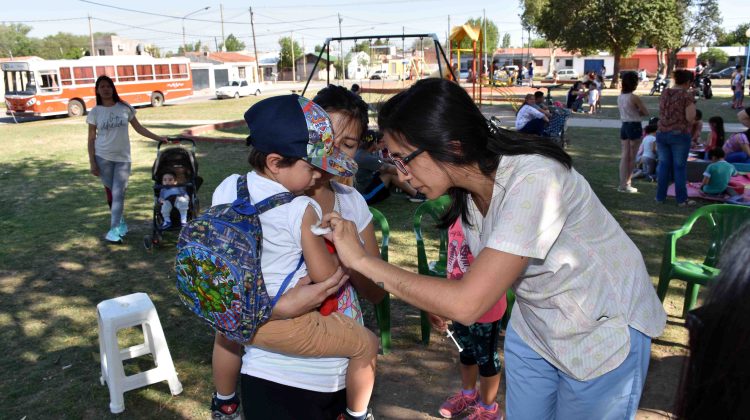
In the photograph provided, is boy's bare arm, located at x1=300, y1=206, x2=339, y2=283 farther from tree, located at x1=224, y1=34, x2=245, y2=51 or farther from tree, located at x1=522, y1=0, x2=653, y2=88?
tree, located at x1=224, y1=34, x2=245, y2=51

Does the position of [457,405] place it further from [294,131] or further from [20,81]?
[20,81]

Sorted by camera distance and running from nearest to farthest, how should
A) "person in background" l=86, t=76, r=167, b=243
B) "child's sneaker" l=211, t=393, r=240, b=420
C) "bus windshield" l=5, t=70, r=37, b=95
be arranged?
1. "child's sneaker" l=211, t=393, r=240, b=420
2. "person in background" l=86, t=76, r=167, b=243
3. "bus windshield" l=5, t=70, r=37, b=95

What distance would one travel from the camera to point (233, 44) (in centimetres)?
11694

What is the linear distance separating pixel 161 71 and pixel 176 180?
27509mm

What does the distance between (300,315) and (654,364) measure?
3058 mm

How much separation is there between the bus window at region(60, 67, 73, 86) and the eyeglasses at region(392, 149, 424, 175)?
27742mm

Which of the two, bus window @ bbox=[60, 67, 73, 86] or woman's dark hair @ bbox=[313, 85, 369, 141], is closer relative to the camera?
woman's dark hair @ bbox=[313, 85, 369, 141]

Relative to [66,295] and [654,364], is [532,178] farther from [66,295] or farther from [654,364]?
[66,295]

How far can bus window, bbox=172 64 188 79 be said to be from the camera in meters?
32.8

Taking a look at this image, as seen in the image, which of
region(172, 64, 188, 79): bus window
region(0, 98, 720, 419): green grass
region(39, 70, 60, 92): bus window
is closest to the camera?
region(0, 98, 720, 419): green grass

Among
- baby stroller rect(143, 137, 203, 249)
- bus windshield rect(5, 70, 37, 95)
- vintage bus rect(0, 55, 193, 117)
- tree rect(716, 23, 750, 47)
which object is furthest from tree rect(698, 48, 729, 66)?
baby stroller rect(143, 137, 203, 249)

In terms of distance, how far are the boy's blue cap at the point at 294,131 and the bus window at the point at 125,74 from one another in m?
30.4

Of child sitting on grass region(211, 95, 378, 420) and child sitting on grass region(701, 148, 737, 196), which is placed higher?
child sitting on grass region(211, 95, 378, 420)

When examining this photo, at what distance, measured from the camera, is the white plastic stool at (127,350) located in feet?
11.1
